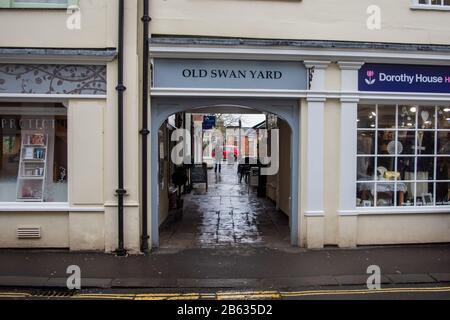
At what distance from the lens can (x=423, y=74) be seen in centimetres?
854

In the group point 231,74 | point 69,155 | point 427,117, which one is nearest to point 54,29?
point 69,155

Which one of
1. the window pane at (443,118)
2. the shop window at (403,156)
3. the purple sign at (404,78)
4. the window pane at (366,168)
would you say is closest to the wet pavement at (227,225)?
the window pane at (366,168)

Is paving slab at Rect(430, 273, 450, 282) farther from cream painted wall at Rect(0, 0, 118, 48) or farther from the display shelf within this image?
the display shelf

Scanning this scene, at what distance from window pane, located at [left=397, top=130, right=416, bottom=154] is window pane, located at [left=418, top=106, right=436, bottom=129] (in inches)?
10.7

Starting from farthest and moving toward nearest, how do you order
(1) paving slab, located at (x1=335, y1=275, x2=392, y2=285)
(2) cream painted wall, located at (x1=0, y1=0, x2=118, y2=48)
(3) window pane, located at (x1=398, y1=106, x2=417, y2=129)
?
(3) window pane, located at (x1=398, y1=106, x2=417, y2=129) → (2) cream painted wall, located at (x1=0, y1=0, x2=118, y2=48) → (1) paving slab, located at (x1=335, y1=275, x2=392, y2=285)

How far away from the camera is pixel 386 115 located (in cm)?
877

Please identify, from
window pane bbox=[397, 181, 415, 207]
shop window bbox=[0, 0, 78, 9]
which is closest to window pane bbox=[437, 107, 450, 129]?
window pane bbox=[397, 181, 415, 207]

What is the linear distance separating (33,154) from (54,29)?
2.40 m

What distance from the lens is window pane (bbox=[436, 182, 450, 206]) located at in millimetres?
9055

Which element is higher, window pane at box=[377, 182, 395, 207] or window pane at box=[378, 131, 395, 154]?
window pane at box=[378, 131, 395, 154]

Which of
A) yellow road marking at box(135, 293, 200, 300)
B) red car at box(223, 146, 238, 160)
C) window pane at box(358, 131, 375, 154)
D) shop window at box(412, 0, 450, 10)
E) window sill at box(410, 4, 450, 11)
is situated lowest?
yellow road marking at box(135, 293, 200, 300)

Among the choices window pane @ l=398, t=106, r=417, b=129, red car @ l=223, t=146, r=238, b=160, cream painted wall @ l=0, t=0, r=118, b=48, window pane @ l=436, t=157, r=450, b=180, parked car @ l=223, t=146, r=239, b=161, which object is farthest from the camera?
red car @ l=223, t=146, r=238, b=160
